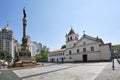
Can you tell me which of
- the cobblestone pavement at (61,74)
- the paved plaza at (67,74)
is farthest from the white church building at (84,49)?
the paved plaza at (67,74)

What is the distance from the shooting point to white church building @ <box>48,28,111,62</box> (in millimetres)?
Result: 46766

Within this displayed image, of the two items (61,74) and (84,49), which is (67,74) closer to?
(61,74)

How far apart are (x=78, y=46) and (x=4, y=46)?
73.8 metres

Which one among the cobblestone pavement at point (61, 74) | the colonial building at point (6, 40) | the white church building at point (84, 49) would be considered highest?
the colonial building at point (6, 40)

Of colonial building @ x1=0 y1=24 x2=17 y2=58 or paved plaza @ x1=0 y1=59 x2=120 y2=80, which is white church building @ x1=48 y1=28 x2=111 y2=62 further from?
colonial building @ x1=0 y1=24 x2=17 y2=58

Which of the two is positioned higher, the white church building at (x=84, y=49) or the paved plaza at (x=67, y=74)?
the white church building at (x=84, y=49)

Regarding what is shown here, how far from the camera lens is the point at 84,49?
52906 mm

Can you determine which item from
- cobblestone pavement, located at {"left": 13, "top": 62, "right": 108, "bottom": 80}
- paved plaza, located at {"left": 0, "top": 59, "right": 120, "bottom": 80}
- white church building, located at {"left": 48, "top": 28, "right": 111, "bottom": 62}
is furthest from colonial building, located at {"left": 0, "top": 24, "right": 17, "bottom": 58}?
paved plaza, located at {"left": 0, "top": 59, "right": 120, "bottom": 80}

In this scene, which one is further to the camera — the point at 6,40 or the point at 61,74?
the point at 6,40

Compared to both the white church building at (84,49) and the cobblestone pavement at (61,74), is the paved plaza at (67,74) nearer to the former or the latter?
the cobblestone pavement at (61,74)

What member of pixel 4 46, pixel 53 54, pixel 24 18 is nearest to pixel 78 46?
pixel 53 54

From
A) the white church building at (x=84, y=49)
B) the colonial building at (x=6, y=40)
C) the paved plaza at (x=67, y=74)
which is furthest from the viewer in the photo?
the colonial building at (x=6, y=40)

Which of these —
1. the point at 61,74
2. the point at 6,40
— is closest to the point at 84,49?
the point at 61,74

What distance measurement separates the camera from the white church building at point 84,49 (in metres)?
46.8
